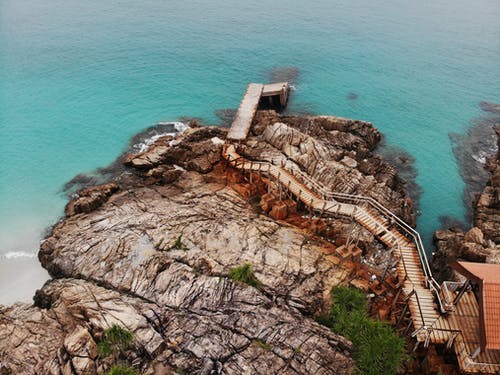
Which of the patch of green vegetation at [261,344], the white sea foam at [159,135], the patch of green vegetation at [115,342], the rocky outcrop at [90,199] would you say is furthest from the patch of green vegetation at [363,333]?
the white sea foam at [159,135]

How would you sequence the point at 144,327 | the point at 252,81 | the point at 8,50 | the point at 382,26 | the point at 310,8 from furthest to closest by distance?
the point at 310,8, the point at 382,26, the point at 8,50, the point at 252,81, the point at 144,327

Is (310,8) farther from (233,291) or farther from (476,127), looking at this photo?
(233,291)

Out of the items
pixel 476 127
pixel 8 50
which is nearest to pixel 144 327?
pixel 476 127

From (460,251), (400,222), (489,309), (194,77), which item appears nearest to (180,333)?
(489,309)

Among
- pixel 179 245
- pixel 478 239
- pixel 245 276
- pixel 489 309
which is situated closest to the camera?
pixel 489 309

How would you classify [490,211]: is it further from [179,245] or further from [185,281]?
[185,281]

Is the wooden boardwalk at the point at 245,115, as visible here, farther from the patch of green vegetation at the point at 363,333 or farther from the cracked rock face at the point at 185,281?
the patch of green vegetation at the point at 363,333
